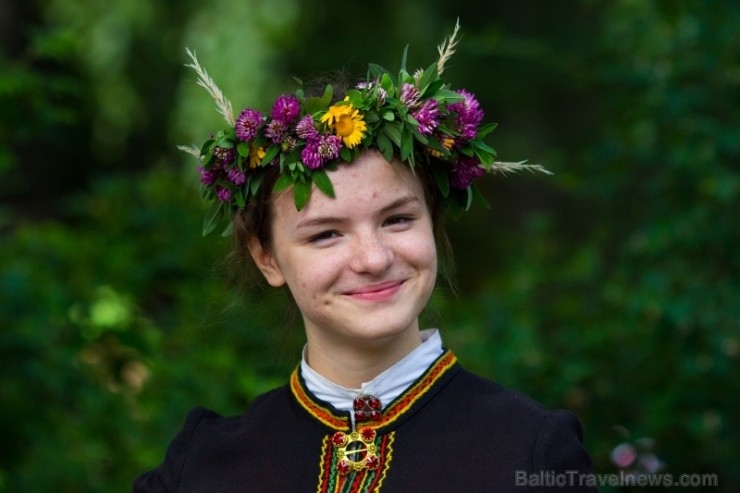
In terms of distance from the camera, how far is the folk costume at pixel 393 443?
7.44 feet

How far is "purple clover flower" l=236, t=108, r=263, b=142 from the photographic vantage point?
2447 millimetres

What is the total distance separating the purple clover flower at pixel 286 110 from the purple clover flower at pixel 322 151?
11 cm

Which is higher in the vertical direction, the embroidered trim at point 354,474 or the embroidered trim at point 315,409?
the embroidered trim at point 315,409

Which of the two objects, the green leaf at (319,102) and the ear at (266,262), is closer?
the green leaf at (319,102)

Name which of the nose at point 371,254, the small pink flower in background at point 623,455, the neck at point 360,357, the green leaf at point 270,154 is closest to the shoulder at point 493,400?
the neck at point 360,357

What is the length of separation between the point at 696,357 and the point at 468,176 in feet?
5.91

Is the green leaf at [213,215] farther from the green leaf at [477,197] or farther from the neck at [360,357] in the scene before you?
the green leaf at [477,197]

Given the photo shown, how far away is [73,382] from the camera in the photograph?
13.7 ft

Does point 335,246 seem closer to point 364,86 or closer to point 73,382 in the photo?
point 364,86

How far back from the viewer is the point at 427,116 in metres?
2.38

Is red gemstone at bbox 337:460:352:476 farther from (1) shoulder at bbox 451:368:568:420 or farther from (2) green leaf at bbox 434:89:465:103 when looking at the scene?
(2) green leaf at bbox 434:89:465:103

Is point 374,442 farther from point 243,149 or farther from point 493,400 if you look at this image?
point 243,149

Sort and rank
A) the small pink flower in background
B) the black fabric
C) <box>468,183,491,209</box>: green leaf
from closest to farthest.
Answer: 1. the black fabric
2. <box>468,183,491,209</box>: green leaf
3. the small pink flower in background

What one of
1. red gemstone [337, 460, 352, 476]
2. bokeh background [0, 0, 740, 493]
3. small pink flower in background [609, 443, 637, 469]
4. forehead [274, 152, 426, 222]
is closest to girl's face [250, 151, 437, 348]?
forehead [274, 152, 426, 222]
